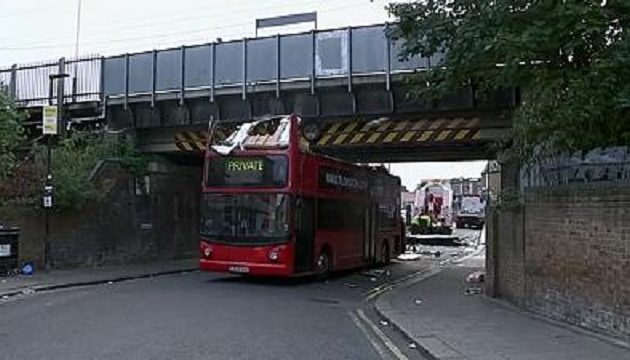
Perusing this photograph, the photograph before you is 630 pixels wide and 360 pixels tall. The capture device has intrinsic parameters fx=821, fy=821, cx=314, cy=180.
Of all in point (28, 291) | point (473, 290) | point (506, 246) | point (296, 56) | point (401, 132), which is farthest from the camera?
point (401, 132)

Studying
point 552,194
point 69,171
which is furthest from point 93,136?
point 552,194

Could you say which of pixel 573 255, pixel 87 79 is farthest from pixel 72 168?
pixel 573 255

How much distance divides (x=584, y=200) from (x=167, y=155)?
73.5ft

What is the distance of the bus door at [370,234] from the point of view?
27.8 meters

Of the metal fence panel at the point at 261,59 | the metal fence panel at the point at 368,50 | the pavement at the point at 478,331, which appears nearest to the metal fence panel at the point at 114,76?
the metal fence panel at the point at 261,59

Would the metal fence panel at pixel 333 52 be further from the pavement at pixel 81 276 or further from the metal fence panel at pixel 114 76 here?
the pavement at pixel 81 276

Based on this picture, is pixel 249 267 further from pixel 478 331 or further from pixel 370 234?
pixel 478 331

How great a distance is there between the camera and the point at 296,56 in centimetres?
2608

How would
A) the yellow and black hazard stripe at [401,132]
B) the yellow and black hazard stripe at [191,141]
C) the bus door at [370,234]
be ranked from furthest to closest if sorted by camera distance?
1. the yellow and black hazard stripe at [191,141]
2. the bus door at [370,234]
3. the yellow and black hazard stripe at [401,132]

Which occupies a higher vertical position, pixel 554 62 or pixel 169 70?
pixel 169 70

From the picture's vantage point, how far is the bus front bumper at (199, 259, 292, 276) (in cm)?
2119

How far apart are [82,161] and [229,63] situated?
19.8ft

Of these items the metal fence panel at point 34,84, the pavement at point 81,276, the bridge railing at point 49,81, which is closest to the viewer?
the pavement at point 81,276

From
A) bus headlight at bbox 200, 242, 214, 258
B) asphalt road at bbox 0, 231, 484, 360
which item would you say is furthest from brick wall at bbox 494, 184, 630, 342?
bus headlight at bbox 200, 242, 214, 258
